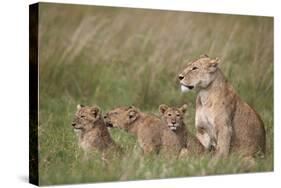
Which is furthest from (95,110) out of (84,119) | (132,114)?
(132,114)

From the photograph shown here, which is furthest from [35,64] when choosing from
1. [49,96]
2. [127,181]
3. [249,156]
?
[249,156]

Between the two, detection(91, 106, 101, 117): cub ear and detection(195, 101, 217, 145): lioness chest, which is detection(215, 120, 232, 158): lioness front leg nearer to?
detection(195, 101, 217, 145): lioness chest

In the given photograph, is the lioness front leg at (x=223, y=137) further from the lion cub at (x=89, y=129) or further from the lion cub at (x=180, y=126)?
the lion cub at (x=89, y=129)

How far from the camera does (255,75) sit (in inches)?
431

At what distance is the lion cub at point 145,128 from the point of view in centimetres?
996

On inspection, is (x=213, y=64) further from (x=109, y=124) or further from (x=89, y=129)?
(x=89, y=129)

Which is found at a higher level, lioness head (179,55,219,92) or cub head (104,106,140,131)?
lioness head (179,55,219,92)

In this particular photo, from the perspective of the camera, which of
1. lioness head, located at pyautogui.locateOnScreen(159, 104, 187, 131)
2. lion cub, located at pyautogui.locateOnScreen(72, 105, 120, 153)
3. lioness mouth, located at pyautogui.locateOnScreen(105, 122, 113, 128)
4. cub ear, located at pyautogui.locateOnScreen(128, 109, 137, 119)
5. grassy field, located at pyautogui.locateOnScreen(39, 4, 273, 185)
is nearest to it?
grassy field, located at pyautogui.locateOnScreen(39, 4, 273, 185)

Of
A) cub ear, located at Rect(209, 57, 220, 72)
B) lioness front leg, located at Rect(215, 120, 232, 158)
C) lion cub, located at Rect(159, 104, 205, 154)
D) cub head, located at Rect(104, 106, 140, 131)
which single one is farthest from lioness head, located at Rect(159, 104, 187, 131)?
cub ear, located at Rect(209, 57, 220, 72)

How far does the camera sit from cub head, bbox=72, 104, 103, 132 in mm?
9711

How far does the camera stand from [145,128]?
394 inches

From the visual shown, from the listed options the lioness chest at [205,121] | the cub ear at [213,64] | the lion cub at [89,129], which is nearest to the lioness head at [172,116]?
the lioness chest at [205,121]

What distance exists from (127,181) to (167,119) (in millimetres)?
Answer: 882

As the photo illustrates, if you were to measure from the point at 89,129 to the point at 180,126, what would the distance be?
3.78ft
